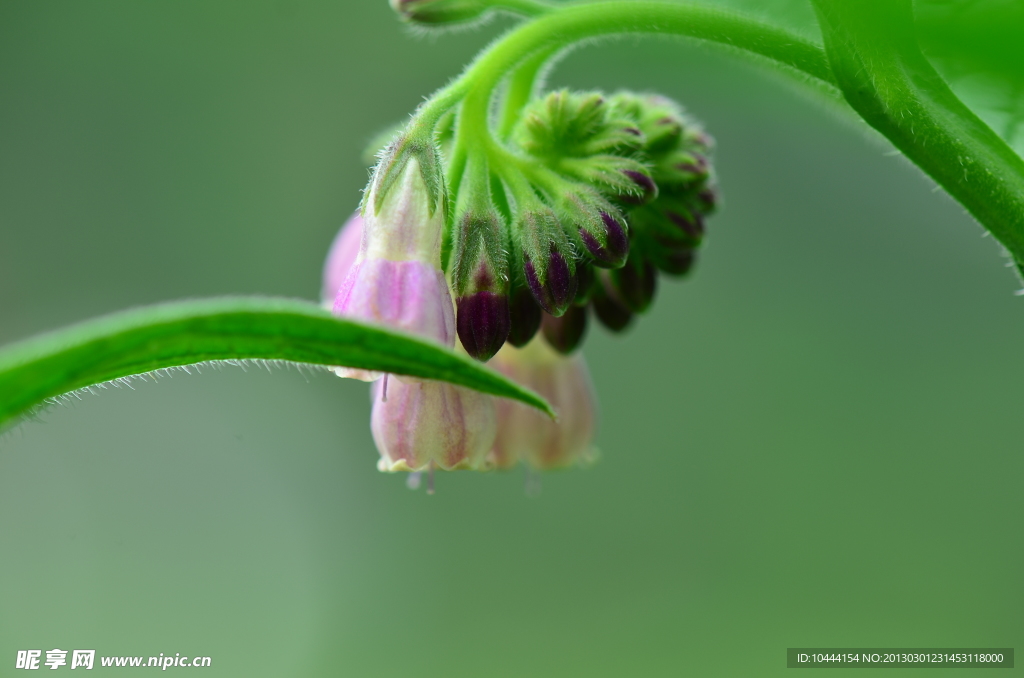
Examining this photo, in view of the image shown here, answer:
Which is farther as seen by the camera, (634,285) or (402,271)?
(634,285)

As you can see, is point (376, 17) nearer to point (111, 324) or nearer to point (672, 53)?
point (672, 53)

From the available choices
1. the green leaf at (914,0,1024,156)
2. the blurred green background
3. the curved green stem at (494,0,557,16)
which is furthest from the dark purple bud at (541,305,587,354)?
the blurred green background

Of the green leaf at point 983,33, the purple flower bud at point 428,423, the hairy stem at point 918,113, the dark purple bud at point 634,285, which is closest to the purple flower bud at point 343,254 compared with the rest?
the purple flower bud at point 428,423

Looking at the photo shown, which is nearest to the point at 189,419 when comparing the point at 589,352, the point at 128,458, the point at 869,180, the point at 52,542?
the point at 128,458

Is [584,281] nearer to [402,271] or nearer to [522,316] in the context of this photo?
[522,316]

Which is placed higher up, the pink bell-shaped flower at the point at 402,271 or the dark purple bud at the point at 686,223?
the dark purple bud at the point at 686,223

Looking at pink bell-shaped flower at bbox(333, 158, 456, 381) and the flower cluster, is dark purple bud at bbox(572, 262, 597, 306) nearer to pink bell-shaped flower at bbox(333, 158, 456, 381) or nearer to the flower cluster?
the flower cluster

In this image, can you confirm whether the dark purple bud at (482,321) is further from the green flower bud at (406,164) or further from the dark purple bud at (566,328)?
the dark purple bud at (566,328)

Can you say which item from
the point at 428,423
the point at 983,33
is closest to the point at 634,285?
the point at 428,423
